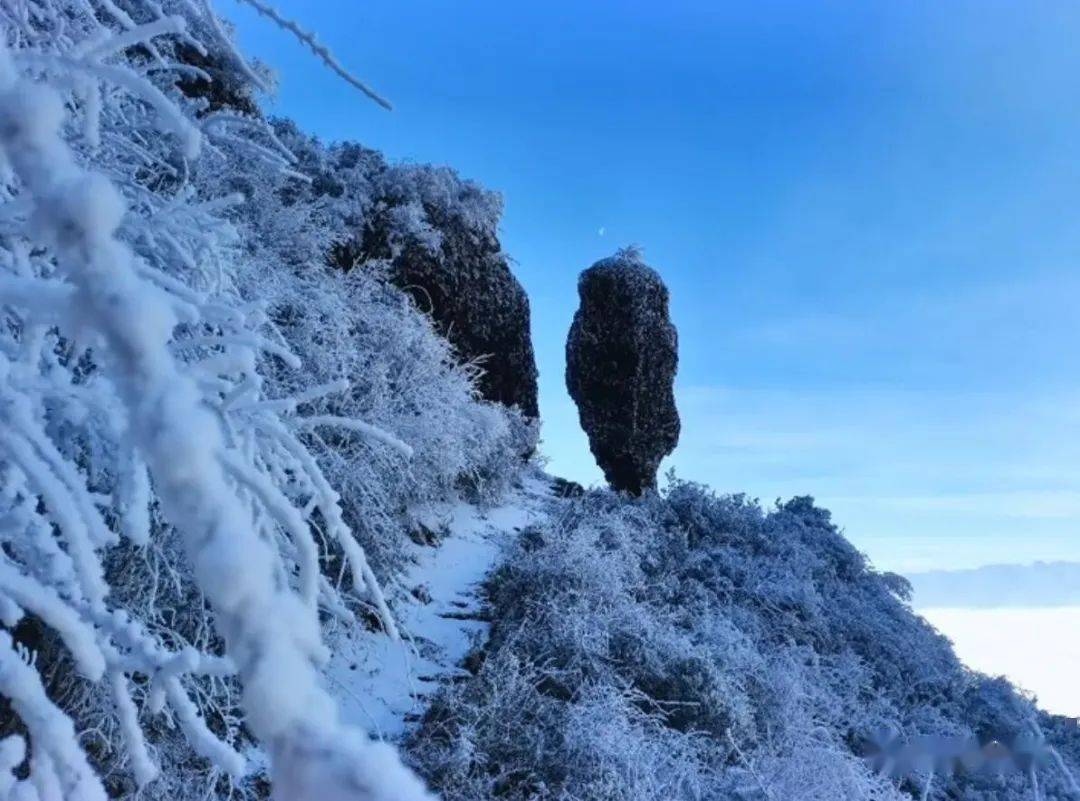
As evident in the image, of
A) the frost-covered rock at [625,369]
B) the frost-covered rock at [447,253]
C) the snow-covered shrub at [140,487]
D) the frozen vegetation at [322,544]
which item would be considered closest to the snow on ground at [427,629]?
the frozen vegetation at [322,544]

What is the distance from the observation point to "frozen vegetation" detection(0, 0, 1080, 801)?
71 cm

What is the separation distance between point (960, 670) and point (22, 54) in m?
10.4

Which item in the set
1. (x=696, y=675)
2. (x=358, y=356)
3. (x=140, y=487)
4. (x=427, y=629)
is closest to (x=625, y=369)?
(x=358, y=356)

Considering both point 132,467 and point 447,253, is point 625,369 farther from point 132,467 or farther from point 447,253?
point 132,467

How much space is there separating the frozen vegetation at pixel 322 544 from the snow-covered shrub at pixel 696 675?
0.03m

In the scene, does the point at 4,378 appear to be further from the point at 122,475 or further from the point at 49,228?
the point at 49,228

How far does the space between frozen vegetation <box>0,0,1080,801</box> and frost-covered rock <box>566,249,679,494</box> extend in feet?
5.23

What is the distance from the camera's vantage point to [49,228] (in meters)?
0.72

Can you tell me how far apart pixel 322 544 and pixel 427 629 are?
126 cm

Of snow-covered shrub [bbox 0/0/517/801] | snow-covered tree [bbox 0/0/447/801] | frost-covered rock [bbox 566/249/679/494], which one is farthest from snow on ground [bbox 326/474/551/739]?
frost-covered rock [bbox 566/249/679/494]

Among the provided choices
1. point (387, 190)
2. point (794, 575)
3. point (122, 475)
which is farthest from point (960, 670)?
point (122, 475)

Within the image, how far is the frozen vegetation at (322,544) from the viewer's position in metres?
0.71

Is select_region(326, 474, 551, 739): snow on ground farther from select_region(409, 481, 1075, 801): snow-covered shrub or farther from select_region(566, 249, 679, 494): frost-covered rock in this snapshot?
select_region(566, 249, 679, 494): frost-covered rock

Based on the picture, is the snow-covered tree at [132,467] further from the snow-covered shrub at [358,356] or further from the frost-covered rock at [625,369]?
the frost-covered rock at [625,369]
